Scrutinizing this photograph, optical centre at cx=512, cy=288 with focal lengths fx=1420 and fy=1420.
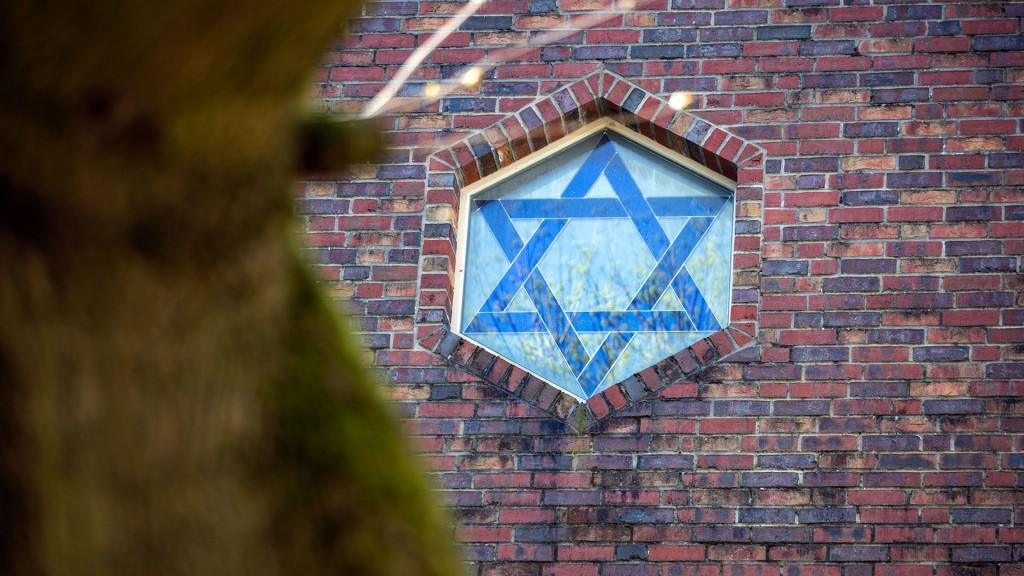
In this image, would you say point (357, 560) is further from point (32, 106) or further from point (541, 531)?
point (541, 531)

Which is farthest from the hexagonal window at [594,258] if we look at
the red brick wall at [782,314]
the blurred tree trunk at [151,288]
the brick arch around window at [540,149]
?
the blurred tree trunk at [151,288]

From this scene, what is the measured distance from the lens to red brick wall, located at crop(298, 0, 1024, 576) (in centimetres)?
577

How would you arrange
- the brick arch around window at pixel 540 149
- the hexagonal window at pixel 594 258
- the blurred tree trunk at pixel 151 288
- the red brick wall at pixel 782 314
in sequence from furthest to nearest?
the hexagonal window at pixel 594 258 < the brick arch around window at pixel 540 149 < the red brick wall at pixel 782 314 < the blurred tree trunk at pixel 151 288

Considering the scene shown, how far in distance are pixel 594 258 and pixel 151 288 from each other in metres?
5.09

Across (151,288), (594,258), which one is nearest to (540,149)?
(594,258)

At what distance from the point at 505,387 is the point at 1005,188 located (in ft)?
7.82

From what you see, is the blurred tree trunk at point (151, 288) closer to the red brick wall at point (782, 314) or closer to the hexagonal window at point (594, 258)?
the red brick wall at point (782, 314)

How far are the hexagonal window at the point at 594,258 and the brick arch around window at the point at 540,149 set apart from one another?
0.10 m

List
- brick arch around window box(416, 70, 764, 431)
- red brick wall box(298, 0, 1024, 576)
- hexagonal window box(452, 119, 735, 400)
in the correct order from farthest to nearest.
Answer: hexagonal window box(452, 119, 735, 400)
brick arch around window box(416, 70, 764, 431)
red brick wall box(298, 0, 1024, 576)

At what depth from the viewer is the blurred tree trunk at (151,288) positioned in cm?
163

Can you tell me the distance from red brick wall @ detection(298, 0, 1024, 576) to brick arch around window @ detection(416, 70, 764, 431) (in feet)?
0.06

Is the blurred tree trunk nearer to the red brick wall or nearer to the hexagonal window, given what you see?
the red brick wall

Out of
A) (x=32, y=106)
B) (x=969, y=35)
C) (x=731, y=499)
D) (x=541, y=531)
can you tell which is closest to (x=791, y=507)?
(x=731, y=499)

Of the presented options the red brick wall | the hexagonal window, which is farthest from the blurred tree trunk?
the hexagonal window
